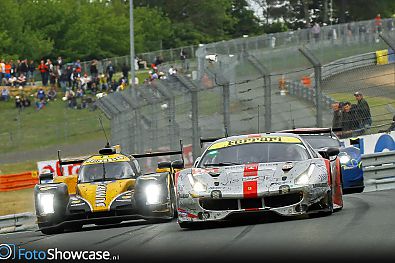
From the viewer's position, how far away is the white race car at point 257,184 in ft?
42.6

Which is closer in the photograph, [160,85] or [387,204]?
[387,204]

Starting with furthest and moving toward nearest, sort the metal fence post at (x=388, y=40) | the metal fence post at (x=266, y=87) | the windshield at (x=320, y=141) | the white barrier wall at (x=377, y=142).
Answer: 1. the white barrier wall at (x=377, y=142)
2. the metal fence post at (x=266, y=87)
3. the metal fence post at (x=388, y=40)
4. the windshield at (x=320, y=141)

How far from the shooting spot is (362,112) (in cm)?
2208

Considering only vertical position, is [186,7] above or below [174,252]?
above

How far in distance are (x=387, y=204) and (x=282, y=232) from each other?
156 inches

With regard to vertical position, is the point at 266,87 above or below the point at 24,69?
below

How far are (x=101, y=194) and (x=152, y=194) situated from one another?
2.43ft

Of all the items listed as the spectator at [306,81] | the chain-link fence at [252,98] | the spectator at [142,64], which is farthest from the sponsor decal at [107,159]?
the spectator at [142,64]

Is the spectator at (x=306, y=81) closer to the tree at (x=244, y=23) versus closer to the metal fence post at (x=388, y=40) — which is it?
the metal fence post at (x=388, y=40)

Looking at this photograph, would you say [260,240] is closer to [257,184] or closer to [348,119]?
[257,184]

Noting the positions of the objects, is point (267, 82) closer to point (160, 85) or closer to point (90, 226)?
point (160, 85)

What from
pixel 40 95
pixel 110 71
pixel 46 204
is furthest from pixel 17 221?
pixel 110 71

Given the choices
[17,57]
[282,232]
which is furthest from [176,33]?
[282,232]

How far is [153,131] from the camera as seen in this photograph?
2369cm
